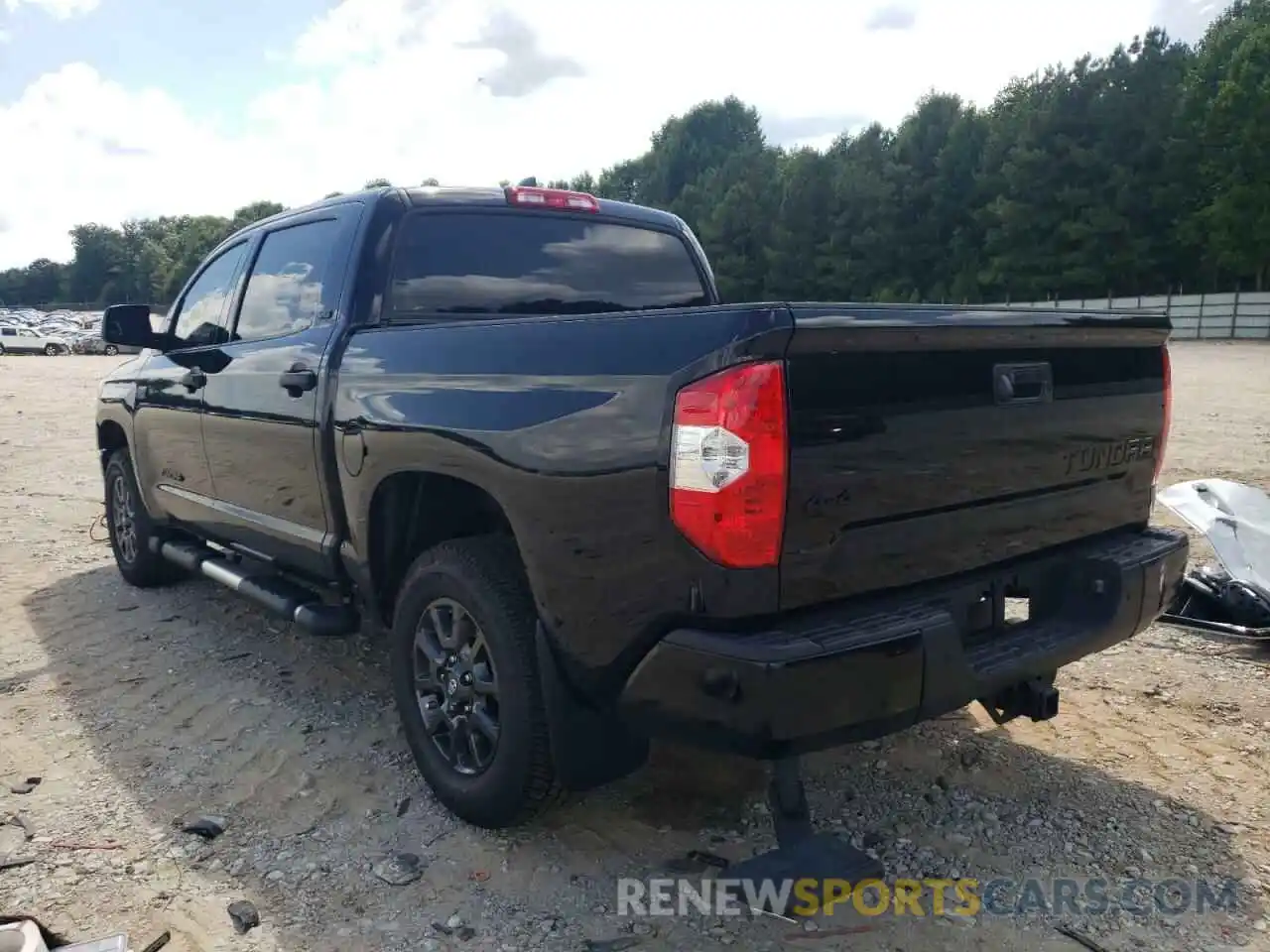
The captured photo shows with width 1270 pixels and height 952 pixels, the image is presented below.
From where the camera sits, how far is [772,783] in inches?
100

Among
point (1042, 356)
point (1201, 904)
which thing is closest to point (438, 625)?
point (1042, 356)

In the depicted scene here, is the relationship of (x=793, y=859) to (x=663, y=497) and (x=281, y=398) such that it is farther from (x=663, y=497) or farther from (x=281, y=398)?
(x=281, y=398)

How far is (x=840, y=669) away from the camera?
2.21 m

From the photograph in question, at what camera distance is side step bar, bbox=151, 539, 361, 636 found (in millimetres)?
3775

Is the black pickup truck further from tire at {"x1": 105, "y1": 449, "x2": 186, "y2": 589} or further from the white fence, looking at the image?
the white fence

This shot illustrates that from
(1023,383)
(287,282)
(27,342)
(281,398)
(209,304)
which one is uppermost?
(287,282)

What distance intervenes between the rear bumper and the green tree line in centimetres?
4147

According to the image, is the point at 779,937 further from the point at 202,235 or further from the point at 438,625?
the point at 202,235

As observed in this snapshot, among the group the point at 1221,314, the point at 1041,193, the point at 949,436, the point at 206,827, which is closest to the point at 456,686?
the point at 206,827

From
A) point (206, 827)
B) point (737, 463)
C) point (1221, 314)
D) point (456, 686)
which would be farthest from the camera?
point (1221, 314)

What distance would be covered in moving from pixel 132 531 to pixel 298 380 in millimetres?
2877

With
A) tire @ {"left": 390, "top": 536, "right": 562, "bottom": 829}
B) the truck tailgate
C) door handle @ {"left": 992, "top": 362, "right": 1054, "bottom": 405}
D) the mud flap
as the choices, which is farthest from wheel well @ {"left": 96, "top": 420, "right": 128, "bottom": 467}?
door handle @ {"left": 992, "top": 362, "right": 1054, "bottom": 405}

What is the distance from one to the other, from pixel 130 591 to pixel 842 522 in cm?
508

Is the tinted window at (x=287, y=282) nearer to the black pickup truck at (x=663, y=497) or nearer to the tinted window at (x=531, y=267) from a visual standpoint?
the black pickup truck at (x=663, y=497)
